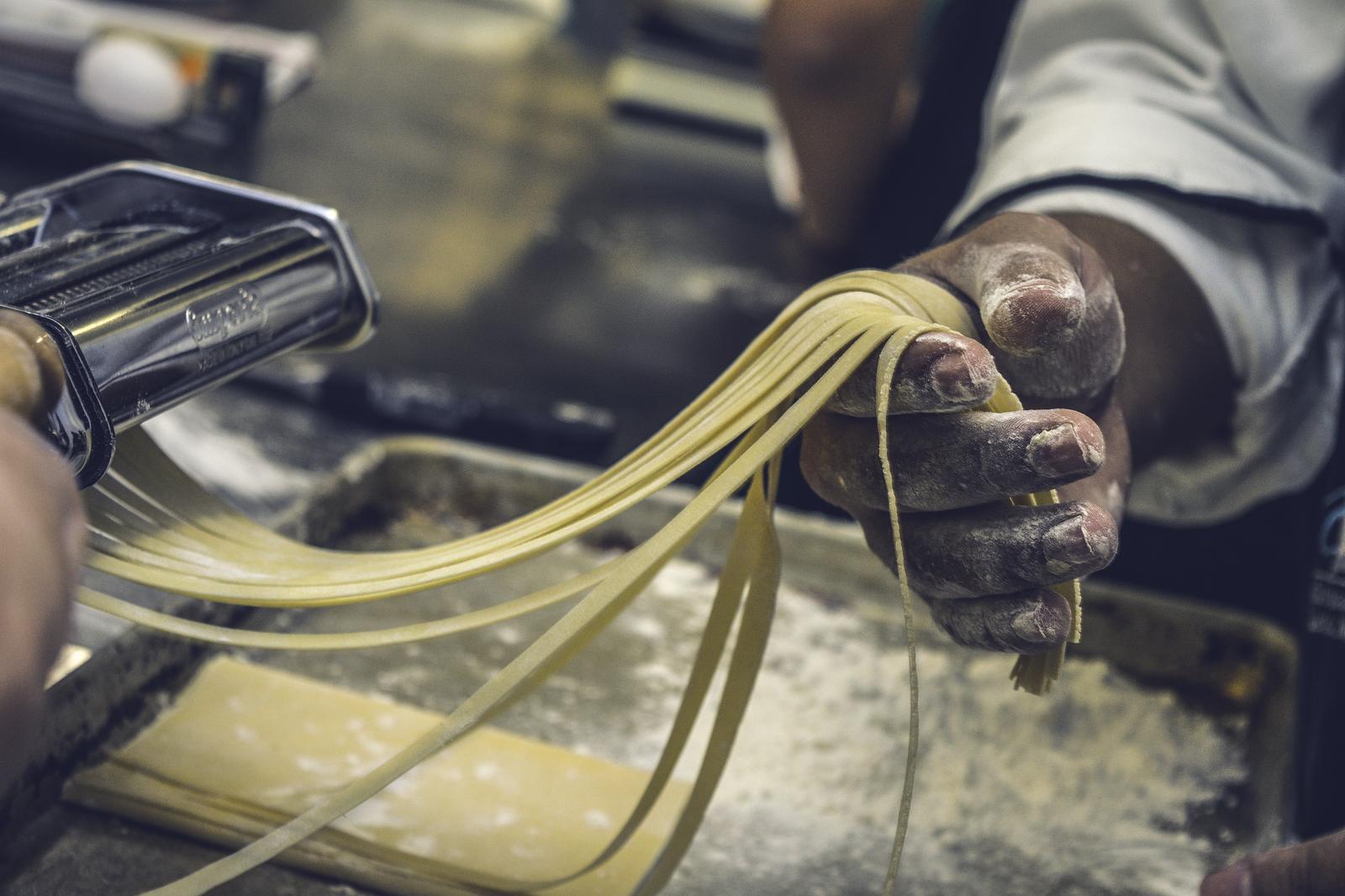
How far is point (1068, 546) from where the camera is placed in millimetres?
565

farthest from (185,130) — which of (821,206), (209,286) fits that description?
(209,286)

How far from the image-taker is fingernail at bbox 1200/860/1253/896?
2.06 feet

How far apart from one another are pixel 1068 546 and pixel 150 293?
1.62 ft

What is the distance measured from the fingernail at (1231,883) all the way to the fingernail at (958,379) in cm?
31

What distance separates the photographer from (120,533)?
2.26 feet

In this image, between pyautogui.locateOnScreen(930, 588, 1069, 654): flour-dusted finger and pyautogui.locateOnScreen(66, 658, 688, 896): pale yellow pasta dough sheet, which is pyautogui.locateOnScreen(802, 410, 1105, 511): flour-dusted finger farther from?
pyautogui.locateOnScreen(66, 658, 688, 896): pale yellow pasta dough sheet

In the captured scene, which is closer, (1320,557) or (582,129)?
(1320,557)

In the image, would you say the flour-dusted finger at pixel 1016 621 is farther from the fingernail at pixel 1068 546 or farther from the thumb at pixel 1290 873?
the thumb at pixel 1290 873

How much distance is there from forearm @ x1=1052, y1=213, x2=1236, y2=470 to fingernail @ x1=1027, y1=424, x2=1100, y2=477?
303 mm

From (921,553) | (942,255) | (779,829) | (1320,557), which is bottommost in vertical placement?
(779,829)

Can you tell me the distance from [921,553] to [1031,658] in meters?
0.10

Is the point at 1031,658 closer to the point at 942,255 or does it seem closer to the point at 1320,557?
the point at 942,255

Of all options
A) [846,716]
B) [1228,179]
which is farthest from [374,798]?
[1228,179]

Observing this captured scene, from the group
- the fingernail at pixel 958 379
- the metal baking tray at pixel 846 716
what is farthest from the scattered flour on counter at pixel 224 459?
the fingernail at pixel 958 379
